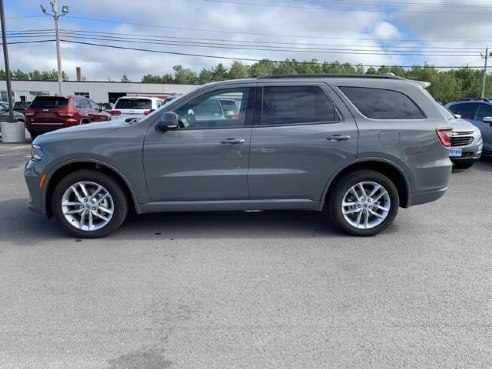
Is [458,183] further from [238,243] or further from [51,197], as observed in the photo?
[51,197]

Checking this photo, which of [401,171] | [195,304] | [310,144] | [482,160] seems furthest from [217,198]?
[482,160]

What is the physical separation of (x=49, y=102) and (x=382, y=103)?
13.2 metres

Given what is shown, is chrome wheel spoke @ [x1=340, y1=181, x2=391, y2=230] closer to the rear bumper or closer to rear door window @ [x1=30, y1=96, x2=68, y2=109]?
the rear bumper

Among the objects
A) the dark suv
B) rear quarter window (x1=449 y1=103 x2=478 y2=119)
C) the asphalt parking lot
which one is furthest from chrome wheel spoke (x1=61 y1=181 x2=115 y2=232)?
the dark suv

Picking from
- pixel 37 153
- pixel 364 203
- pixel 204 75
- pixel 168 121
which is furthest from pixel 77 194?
pixel 204 75

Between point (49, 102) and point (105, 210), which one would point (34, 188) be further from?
point (49, 102)

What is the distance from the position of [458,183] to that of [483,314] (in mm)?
5728

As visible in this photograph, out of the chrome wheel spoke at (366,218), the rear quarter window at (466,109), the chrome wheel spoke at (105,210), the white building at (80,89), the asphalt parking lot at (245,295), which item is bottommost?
the asphalt parking lot at (245,295)

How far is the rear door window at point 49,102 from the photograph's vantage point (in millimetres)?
14977

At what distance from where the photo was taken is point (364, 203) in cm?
512

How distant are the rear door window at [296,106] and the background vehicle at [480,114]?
23.2ft

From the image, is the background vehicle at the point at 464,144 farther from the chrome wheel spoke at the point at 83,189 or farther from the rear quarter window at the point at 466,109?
the chrome wheel spoke at the point at 83,189

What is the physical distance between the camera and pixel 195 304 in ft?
11.6

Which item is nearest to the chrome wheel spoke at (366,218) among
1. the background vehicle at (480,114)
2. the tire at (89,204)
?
the tire at (89,204)
